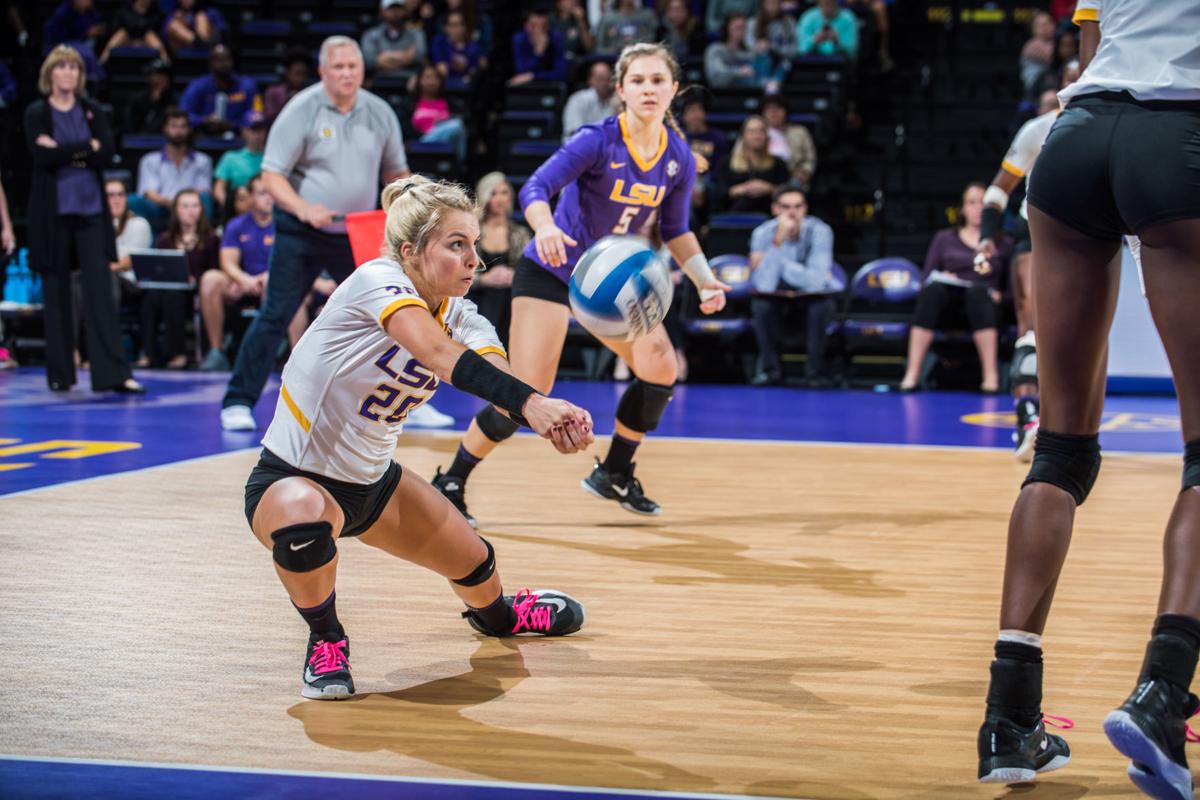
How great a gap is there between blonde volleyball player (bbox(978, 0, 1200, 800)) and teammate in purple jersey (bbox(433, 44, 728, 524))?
2673mm

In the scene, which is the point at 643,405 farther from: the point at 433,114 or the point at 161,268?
the point at 433,114

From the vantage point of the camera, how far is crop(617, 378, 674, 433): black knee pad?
5.89 metres

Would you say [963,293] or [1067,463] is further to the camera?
[963,293]

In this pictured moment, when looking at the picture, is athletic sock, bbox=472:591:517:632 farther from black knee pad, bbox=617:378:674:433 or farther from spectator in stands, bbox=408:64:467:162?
spectator in stands, bbox=408:64:467:162

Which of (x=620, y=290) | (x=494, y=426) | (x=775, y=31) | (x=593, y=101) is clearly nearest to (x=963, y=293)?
(x=593, y=101)

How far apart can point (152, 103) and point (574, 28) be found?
14.4 feet

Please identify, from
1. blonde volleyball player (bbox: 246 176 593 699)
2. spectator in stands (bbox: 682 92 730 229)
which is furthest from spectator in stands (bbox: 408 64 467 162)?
blonde volleyball player (bbox: 246 176 593 699)

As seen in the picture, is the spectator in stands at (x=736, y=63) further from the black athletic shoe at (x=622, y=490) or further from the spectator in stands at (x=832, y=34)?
the black athletic shoe at (x=622, y=490)

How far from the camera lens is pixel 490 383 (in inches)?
123

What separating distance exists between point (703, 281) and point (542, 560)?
128 cm

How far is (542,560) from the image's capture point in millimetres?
4941

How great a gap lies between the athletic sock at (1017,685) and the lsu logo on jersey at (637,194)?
3.22m

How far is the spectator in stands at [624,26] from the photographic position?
14594mm

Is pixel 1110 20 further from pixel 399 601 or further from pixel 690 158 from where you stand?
pixel 690 158
